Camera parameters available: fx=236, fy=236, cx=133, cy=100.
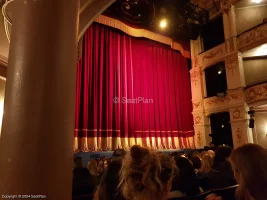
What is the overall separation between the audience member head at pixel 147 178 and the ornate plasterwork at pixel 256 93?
25.5 feet

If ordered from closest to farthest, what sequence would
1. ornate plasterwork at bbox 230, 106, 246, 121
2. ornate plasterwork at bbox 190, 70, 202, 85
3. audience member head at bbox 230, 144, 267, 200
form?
audience member head at bbox 230, 144, 267, 200 → ornate plasterwork at bbox 230, 106, 246, 121 → ornate plasterwork at bbox 190, 70, 202, 85

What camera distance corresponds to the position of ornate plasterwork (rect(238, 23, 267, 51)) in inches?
324

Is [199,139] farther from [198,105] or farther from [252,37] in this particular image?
[252,37]

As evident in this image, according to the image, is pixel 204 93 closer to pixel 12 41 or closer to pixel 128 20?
pixel 128 20

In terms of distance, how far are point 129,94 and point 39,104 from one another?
8.33 m

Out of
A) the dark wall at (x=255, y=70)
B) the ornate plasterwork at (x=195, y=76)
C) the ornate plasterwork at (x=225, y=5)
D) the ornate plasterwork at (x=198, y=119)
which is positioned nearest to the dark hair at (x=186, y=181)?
the ornate plasterwork at (x=198, y=119)

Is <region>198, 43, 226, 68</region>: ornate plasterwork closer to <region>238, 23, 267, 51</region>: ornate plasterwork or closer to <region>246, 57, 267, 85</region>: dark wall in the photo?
<region>238, 23, 267, 51</region>: ornate plasterwork

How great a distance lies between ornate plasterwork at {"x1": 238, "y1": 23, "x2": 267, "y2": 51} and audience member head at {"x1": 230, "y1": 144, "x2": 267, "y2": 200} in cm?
833

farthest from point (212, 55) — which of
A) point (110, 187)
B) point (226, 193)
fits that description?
point (110, 187)

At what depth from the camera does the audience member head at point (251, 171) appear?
3.62ft

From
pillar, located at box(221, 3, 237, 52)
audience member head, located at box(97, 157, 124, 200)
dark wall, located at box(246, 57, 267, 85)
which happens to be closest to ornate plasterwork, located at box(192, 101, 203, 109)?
dark wall, located at box(246, 57, 267, 85)

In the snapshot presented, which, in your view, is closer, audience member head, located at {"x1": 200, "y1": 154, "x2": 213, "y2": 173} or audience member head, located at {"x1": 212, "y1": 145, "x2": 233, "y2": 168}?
audience member head, located at {"x1": 212, "y1": 145, "x2": 233, "y2": 168}

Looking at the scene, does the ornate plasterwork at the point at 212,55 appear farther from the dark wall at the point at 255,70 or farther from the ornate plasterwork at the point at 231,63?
the dark wall at the point at 255,70

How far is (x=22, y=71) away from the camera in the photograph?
3.13 ft
